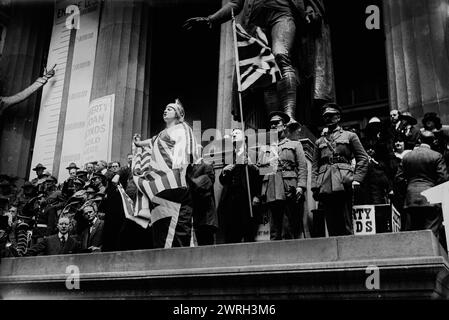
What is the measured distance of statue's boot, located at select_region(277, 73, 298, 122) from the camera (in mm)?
10646

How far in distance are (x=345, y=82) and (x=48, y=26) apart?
1147cm

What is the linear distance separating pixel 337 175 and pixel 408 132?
2179mm

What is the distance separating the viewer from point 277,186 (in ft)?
27.2

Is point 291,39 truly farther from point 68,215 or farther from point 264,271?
point 264,271

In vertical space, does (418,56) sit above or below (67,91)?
below

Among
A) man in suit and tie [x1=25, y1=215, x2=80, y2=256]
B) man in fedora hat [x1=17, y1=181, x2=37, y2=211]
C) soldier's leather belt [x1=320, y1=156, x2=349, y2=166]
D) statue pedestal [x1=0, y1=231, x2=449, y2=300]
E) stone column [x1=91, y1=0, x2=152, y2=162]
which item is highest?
stone column [x1=91, y1=0, x2=152, y2=162]

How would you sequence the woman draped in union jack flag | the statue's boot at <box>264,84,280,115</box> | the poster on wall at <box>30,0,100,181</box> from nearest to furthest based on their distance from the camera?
the woman draped in union jack flag < the statue's boot at <box>264,84,280,115</box> < the poster on wall at <box>30,0,100,181</box>

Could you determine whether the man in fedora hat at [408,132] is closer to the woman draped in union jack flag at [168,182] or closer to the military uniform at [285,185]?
the military uniform at [285,185]

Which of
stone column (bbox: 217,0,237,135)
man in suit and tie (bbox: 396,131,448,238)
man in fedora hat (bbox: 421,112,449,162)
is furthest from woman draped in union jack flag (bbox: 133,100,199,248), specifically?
stone column (bbox: 217,0,237,135)

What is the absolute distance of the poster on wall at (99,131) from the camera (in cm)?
1602

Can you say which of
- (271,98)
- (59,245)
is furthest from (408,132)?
(59,245)

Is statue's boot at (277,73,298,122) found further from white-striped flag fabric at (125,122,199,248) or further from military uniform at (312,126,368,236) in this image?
white-striped flag fabric at (125,122,199,248)

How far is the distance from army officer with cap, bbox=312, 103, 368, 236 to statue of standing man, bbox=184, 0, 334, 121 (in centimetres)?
219

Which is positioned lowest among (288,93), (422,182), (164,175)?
(422,182)
